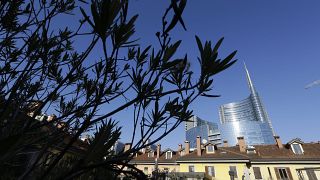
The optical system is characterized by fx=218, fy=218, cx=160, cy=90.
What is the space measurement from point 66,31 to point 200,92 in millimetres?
2412

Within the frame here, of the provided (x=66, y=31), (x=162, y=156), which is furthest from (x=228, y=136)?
(x=66, y=31)

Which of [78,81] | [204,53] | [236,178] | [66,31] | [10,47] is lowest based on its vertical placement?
[204,53]

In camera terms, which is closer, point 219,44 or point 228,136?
point 219,44

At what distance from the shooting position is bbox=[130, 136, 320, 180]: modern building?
28281 millimetres

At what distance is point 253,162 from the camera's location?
30859 millimetres

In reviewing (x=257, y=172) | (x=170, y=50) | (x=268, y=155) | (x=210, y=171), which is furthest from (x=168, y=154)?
(x=170, y=50)

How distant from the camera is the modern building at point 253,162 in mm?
28281

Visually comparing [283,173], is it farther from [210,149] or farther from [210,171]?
[210,149]

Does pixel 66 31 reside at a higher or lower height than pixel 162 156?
lower

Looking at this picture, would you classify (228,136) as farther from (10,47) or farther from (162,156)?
(10,47)

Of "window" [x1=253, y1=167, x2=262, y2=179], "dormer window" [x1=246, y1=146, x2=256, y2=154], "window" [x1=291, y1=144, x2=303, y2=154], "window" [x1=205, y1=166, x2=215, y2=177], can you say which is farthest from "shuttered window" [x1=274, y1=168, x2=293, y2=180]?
"window" [x1=205, y1=166, x2=215, y2=177]

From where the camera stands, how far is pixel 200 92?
1.44 meters

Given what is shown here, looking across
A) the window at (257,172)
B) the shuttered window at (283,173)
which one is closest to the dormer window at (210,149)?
the window at (257,172)

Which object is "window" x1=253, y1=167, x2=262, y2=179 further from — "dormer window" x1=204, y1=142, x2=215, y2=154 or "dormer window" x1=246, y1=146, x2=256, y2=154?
"dormer window" x1=204, y1=142, x2=215, y2=154
